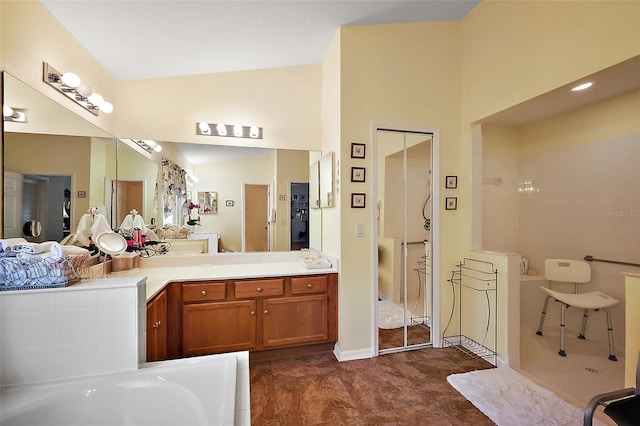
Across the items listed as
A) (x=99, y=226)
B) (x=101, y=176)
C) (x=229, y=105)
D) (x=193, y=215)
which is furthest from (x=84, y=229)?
(x=229, y=105)

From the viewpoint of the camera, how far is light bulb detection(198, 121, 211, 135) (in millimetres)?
2811

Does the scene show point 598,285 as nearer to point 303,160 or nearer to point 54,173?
point 303,160

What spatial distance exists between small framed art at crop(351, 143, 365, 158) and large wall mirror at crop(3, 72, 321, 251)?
2.24ft

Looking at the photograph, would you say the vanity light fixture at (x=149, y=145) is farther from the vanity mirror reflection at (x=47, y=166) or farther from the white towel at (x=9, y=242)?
the white towel at (x=9, y=242)

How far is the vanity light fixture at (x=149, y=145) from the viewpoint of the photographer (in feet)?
8.73

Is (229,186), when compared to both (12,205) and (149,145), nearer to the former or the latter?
(149,145)

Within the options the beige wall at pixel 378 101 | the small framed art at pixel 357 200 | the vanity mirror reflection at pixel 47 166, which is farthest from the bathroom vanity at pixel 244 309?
the vanity mirror reflection at pixel 47 166

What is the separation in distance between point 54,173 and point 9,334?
1.04m

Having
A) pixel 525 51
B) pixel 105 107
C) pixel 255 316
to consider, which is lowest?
pixel 255 316

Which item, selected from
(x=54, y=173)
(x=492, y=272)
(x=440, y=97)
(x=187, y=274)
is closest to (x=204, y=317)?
(x=187, y=274)

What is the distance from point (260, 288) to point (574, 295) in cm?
317

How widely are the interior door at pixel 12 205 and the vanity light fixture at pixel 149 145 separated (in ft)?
4.03

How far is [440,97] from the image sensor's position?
2.84 m

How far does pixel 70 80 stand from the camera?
1.86 meters
